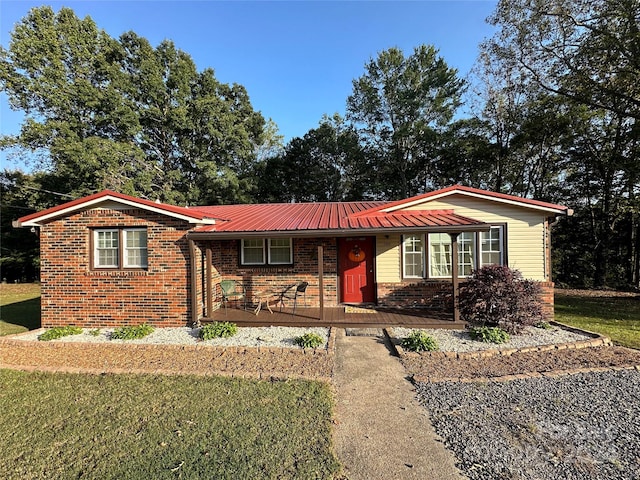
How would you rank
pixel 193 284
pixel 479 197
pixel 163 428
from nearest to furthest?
1. pixel 163 428
2. pixel 193 284
3. pixel 479 197

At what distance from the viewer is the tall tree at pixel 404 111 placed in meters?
22.4

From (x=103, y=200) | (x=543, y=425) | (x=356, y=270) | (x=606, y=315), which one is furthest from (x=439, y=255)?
(x=103, y=200)

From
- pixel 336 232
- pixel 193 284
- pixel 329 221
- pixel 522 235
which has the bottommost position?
pixel 193 284

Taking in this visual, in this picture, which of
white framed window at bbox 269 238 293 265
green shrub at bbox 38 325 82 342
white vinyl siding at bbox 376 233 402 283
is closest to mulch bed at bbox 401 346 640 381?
white vinyl siding at bbox 376 233 402 283

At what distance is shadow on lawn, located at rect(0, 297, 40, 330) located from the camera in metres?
9.09

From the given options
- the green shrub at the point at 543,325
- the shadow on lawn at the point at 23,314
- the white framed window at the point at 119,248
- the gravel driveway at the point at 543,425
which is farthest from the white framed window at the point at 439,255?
the shadow on lawn at the point at 23,314

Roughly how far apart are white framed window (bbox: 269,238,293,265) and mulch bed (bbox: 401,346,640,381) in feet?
15.6

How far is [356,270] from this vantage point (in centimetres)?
915

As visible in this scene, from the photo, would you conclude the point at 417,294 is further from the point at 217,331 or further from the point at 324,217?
the point at 217,331

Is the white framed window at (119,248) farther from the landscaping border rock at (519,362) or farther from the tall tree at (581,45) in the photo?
the tall tree at (581,45)

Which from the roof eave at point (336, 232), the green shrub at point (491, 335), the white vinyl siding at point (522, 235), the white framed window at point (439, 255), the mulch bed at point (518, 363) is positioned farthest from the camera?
the white framed window at point (439, 255)

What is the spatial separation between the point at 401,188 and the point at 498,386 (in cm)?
2081

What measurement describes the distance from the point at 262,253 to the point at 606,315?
10.9m

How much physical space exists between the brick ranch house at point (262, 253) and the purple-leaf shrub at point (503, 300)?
1.96 ft
